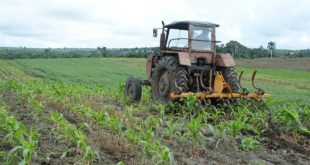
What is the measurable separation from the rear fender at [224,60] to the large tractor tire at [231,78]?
0.71 ft

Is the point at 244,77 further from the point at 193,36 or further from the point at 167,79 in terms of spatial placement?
the point at 167,79

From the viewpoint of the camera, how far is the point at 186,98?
874 cm

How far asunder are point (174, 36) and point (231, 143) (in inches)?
181

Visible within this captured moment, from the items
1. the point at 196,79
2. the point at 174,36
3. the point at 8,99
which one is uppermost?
the point at 174,36

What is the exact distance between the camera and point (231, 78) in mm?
9852

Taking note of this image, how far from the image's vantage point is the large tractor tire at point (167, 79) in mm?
9234

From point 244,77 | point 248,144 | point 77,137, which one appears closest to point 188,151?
point 248,144

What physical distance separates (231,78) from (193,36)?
1276 mm

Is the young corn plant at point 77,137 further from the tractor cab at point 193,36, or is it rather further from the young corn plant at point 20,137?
the tractor cab at point 193,36

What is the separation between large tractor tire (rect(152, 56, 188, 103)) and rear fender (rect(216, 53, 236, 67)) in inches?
38.8

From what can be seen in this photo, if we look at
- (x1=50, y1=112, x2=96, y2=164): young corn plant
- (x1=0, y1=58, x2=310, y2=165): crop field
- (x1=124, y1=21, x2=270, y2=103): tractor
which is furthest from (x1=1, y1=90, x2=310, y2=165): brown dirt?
(x1=124, y1=21, x2=270, y2=103): tractor

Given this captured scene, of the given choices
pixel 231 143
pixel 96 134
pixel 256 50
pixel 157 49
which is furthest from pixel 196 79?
pixel 256 50

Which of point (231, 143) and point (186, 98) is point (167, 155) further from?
point (186, 98)

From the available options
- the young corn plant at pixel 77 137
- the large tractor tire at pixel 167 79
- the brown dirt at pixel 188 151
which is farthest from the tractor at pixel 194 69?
the young corn plant at pixel 77 137
